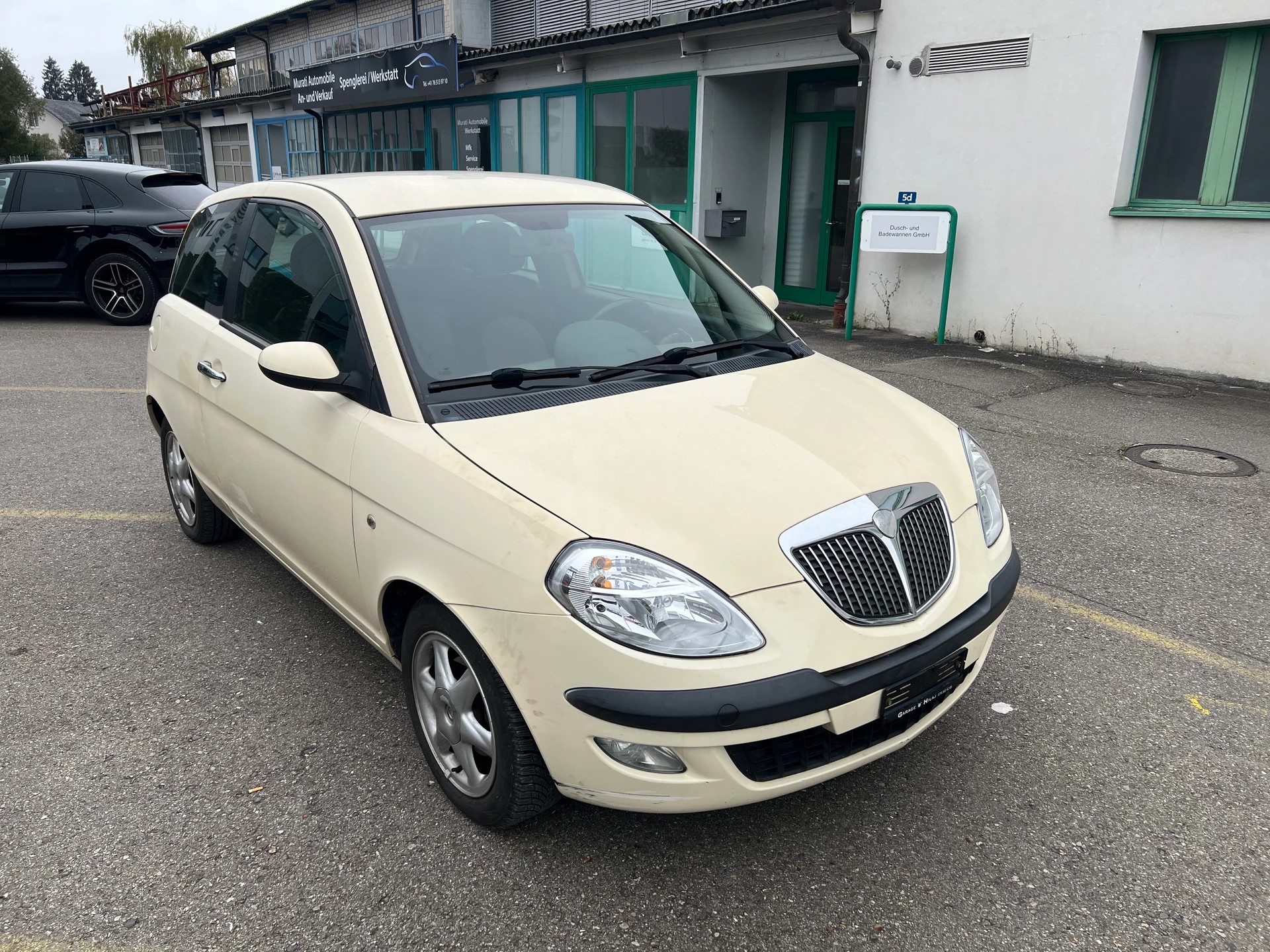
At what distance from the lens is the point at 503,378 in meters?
2.84

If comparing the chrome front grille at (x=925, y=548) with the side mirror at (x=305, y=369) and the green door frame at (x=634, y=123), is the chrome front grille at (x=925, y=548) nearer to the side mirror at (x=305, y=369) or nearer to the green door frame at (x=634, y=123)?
the side mirror at (x=305, y=369)

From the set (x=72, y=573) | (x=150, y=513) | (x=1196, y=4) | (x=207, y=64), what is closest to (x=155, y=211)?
(x=150, y=513)

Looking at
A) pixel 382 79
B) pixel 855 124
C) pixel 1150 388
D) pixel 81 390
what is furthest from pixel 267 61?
pixel 1150 388

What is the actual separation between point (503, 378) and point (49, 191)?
1078 cm

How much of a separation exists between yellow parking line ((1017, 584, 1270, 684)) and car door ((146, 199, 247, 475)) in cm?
355

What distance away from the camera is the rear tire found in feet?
14.6

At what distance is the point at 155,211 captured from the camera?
428 inches

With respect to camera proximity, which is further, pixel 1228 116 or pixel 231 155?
pixel 231 155

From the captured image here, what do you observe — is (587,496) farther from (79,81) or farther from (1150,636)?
(79,81)

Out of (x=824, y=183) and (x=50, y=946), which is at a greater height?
(x=824, y=183)

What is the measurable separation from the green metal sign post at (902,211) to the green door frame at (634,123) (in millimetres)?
2488

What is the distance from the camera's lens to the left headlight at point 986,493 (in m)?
2.77

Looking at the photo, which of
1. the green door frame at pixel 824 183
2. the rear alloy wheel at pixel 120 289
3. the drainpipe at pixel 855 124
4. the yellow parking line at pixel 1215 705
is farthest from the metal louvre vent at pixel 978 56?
the rear alloy wheel at pixel 120 289

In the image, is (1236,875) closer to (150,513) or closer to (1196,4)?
(150,513)
